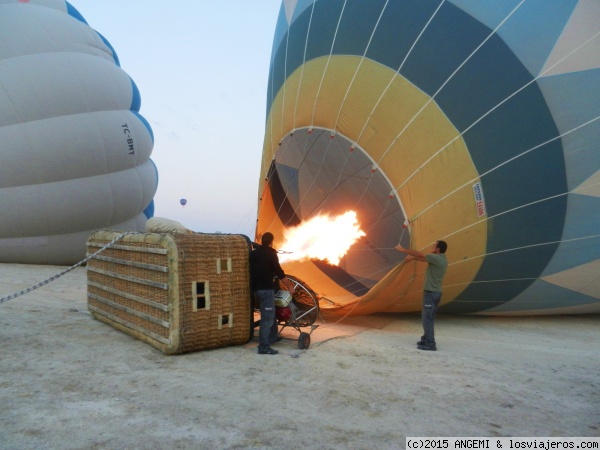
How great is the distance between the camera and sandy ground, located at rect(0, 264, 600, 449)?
8.10 feet

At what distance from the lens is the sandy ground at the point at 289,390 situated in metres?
2.47

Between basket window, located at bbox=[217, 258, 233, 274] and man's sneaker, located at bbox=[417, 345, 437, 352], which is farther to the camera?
man's sneaker, located at bbox=[417, 345, 437, 352]

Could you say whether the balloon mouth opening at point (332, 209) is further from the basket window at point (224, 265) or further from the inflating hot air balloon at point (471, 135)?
the basket window at point (224, 265)

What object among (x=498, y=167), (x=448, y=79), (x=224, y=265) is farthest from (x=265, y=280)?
(x=448, y=79)

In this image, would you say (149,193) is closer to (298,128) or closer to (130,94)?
(130,94)

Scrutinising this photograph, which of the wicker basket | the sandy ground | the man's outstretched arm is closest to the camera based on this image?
the sandy ground

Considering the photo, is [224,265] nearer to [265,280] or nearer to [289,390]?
[265,280]

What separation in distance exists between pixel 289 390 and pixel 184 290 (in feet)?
4.41

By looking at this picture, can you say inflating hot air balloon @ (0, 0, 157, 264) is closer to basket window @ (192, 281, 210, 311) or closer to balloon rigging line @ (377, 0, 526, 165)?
basket window @ (192, 281, 210, 311)

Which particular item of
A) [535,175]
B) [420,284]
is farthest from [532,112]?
[420,284]

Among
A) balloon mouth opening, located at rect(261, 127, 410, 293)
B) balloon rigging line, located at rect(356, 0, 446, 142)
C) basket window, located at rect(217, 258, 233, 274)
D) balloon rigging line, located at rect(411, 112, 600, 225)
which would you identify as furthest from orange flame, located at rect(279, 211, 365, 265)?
basket window, located at rect(217, 258, 233, 274)

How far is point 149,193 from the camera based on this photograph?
1256 centimetres

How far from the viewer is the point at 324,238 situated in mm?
6441

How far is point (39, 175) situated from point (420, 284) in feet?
27.3
